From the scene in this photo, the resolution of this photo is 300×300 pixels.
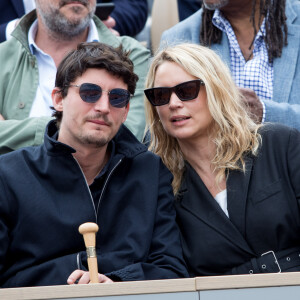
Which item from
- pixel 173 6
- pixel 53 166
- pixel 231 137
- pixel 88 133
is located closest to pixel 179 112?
pixel 231 137

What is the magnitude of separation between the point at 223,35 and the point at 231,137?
1.16m

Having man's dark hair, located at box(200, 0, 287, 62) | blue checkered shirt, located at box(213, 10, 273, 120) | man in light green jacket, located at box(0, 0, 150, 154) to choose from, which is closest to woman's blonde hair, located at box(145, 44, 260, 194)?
man in light green jacket, located at box(0, 0, 150, 154)

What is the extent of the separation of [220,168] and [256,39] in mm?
1234

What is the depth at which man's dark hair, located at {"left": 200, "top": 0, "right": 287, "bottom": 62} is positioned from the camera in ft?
12.7

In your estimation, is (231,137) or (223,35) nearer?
(231,137)

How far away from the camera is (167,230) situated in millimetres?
2775

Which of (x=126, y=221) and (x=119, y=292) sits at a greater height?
(x=119, y=292)

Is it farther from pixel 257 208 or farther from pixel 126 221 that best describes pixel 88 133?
pixel 257 208

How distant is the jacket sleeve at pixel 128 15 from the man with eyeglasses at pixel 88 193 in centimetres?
159

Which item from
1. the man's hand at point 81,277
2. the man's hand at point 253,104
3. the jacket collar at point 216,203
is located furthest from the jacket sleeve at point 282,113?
the man's hand at point 81,277

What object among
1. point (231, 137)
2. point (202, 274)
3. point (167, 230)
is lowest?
point (202, 274)

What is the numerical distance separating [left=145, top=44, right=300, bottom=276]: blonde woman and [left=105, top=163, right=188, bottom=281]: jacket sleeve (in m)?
0.09

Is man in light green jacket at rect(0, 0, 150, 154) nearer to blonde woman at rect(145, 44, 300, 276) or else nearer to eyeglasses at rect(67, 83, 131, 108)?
blonde woman at rect(145, 44, 300, 276)

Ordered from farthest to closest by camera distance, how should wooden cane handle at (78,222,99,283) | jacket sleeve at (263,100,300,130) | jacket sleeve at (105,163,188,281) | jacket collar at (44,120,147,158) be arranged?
jacket sleeve at (263,100,300,130) < jacket collar at (44,120,147,158) < jacket sleeve at (105,163,188,281) < wooden cane handle at (78,222,99,283)
